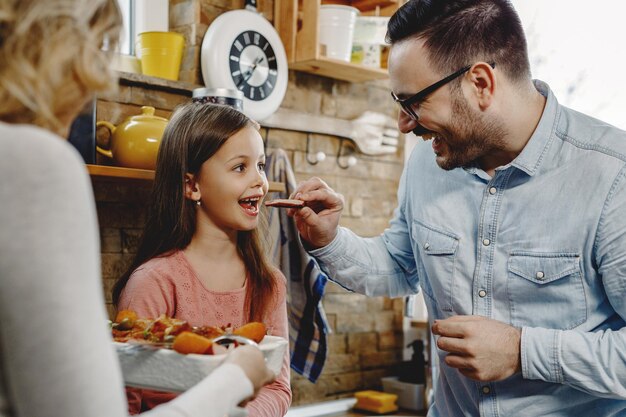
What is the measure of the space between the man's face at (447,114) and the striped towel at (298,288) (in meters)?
1.09

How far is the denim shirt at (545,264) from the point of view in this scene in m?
1.28

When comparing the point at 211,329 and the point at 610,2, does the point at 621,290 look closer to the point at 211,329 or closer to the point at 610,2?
the point at 211,329

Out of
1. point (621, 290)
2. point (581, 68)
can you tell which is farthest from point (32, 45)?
point (581, 68)

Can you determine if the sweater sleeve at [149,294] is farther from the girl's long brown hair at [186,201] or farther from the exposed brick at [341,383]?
the exposed brick at [341,383]

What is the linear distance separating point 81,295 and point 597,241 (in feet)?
3.49

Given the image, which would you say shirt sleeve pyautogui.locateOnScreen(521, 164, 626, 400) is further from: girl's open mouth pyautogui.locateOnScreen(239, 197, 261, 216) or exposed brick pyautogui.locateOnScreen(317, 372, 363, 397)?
exposed brick pyautogui.locateOnScreen(317, 372, 363, 397)

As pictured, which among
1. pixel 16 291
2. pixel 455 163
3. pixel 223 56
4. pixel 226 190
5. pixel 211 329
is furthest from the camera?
pixel 223 56

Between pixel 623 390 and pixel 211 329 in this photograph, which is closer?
pixel 211 329

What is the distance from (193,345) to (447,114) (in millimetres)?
847

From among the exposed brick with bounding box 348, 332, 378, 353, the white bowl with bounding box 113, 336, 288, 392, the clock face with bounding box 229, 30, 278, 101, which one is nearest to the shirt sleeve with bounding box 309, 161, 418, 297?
the white bowl with bounding box 113, 336, 288, 392

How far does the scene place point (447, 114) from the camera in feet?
4.80

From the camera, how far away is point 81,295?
2.02ft

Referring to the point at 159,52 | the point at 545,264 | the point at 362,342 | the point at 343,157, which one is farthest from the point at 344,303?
the point at 545,264

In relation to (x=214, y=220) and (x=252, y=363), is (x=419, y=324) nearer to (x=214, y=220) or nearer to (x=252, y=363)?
(x=214, y=220)
